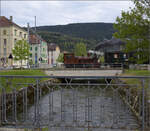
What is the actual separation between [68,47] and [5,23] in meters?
97.8

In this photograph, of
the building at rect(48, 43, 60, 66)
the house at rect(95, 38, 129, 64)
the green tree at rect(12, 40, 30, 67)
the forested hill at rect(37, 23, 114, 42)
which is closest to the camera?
the green tree at rect(12, 40, 30, 67)

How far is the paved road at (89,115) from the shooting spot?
4.70m

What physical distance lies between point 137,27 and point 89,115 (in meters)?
8.86

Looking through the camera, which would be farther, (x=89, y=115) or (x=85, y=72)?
(x=85, y=72)

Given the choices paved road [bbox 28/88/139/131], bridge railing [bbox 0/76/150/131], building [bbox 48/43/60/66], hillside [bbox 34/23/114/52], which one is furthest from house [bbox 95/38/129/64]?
hillside [bbox 34/23/114/52]

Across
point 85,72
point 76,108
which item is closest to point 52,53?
point 85,72

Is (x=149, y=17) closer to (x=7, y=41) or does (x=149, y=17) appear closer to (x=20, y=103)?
(x=20, y=103)

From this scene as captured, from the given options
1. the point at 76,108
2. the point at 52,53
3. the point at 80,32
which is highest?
the point at 80,32

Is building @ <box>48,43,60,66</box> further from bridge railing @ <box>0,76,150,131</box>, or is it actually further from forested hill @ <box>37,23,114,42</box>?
forested hill @ <box>37,23,114,42</box>

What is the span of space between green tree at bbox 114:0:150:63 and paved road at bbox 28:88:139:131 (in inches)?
226

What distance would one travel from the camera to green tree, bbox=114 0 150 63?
45.9ft

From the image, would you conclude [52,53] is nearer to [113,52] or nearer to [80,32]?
[113,52]

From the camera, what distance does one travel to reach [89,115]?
798 cm

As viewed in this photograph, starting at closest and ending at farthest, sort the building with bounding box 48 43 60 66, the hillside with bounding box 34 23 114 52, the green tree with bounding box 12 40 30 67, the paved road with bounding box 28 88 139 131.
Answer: the paved road with bounding box 28 88 139 131, the green tree with bounding box 12 40 30 67, the building with bounding box 48 43 60 66, the hillside with bounding box 34 23 114 52
